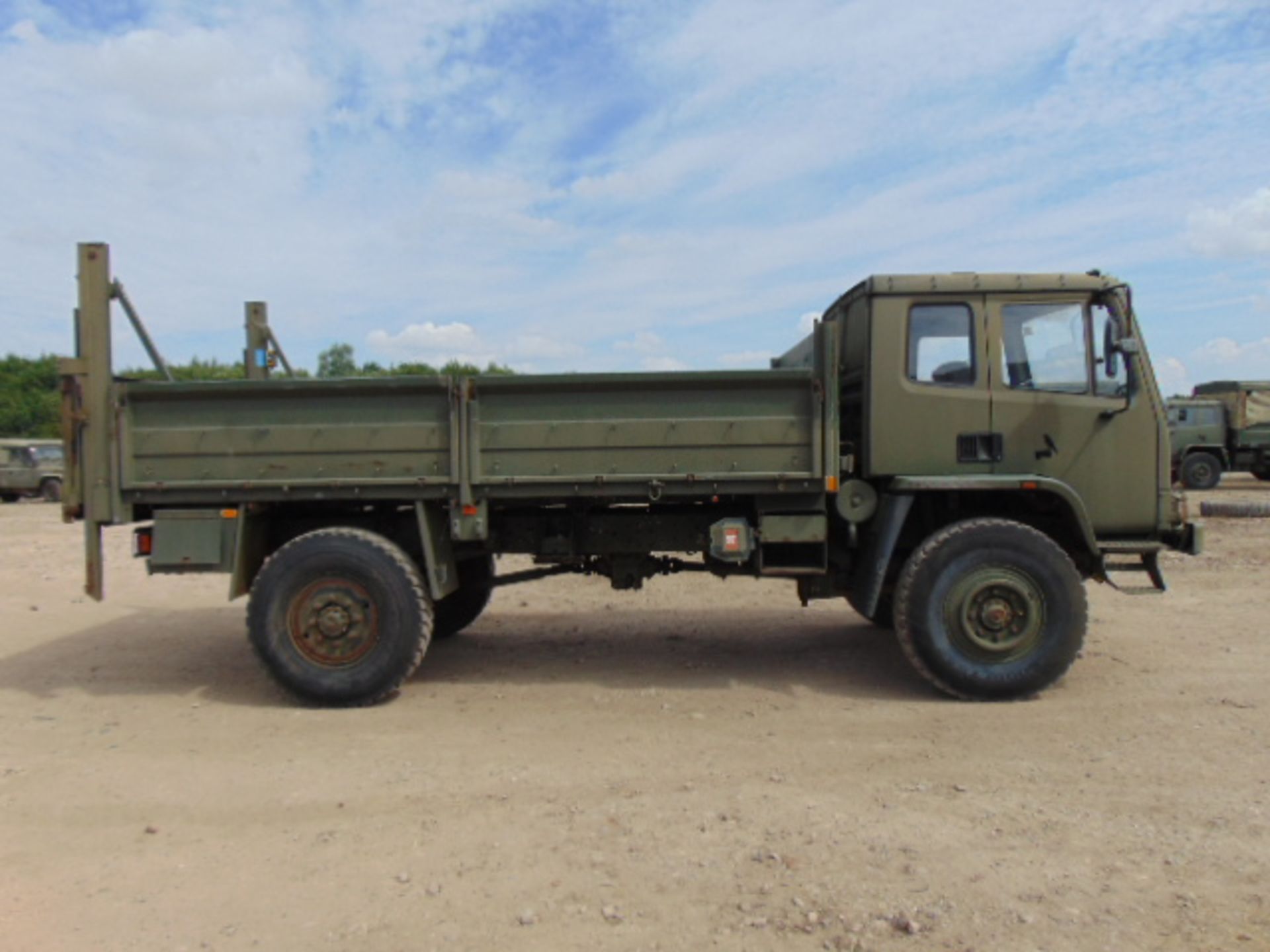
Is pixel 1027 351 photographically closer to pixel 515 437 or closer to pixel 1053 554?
pixel 1053 554

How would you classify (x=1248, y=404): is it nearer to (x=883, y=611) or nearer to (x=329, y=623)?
(x=883, y=611)

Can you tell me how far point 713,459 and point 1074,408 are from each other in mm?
2213

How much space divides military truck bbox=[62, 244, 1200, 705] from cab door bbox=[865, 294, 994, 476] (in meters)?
0.01

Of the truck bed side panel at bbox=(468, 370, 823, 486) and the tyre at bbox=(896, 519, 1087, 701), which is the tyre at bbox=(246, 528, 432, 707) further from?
the tyre at bbox=(896, 519, 1087, 701)

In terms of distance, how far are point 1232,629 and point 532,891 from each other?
647 cm

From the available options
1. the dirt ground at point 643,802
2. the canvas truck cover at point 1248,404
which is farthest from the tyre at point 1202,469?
the dirt ground at point 643,802

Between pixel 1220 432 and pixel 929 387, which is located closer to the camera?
pixel 929 387

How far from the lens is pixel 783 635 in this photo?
295 inches

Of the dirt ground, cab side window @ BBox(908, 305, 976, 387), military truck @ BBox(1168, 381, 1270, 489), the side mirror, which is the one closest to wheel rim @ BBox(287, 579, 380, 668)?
the dirt ground

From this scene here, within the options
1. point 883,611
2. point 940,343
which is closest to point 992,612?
point 883,611

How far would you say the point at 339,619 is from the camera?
5664 millimetres

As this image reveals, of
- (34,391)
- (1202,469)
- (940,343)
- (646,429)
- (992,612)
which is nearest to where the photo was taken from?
(992,612)

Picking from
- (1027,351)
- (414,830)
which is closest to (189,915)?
(414,830)

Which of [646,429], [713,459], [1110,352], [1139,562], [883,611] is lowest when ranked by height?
[883,611]
